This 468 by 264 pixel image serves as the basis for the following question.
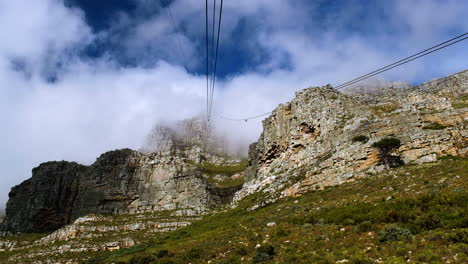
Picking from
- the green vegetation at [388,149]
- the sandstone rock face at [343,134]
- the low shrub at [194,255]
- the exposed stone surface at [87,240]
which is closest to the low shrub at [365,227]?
the low shrub at [194,255]

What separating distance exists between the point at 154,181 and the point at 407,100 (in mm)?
100328

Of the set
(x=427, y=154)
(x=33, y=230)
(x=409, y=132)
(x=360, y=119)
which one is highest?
(x=360, y=119)

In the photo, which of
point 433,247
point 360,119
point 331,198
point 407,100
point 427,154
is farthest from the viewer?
point 407,100

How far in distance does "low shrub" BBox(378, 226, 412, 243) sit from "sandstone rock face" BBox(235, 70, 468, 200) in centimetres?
2529

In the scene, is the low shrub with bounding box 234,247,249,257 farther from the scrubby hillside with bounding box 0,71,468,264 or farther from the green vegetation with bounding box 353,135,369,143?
the green vegetation with bounding box 353,135,369,143

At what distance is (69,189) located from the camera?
420 ft

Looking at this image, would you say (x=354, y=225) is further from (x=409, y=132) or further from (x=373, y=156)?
(x=409, y=132)

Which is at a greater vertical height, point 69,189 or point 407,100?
point 407,100

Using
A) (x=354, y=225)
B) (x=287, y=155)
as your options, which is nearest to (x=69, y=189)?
(x=287, y=155)

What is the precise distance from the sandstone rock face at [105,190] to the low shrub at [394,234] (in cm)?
10008

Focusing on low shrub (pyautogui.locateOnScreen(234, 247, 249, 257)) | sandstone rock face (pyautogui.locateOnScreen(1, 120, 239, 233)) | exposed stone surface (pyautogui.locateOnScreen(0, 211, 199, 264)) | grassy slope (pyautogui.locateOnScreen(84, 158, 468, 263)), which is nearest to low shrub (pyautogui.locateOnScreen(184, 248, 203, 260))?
grassy slope (pyautogui.locateOnScreen(84, 158, 468, 263))

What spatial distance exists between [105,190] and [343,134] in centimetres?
10582

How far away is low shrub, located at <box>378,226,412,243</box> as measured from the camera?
1493cm

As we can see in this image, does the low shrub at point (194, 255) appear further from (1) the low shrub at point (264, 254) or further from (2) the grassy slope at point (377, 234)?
(1) the low shrub at point (264, 254)
